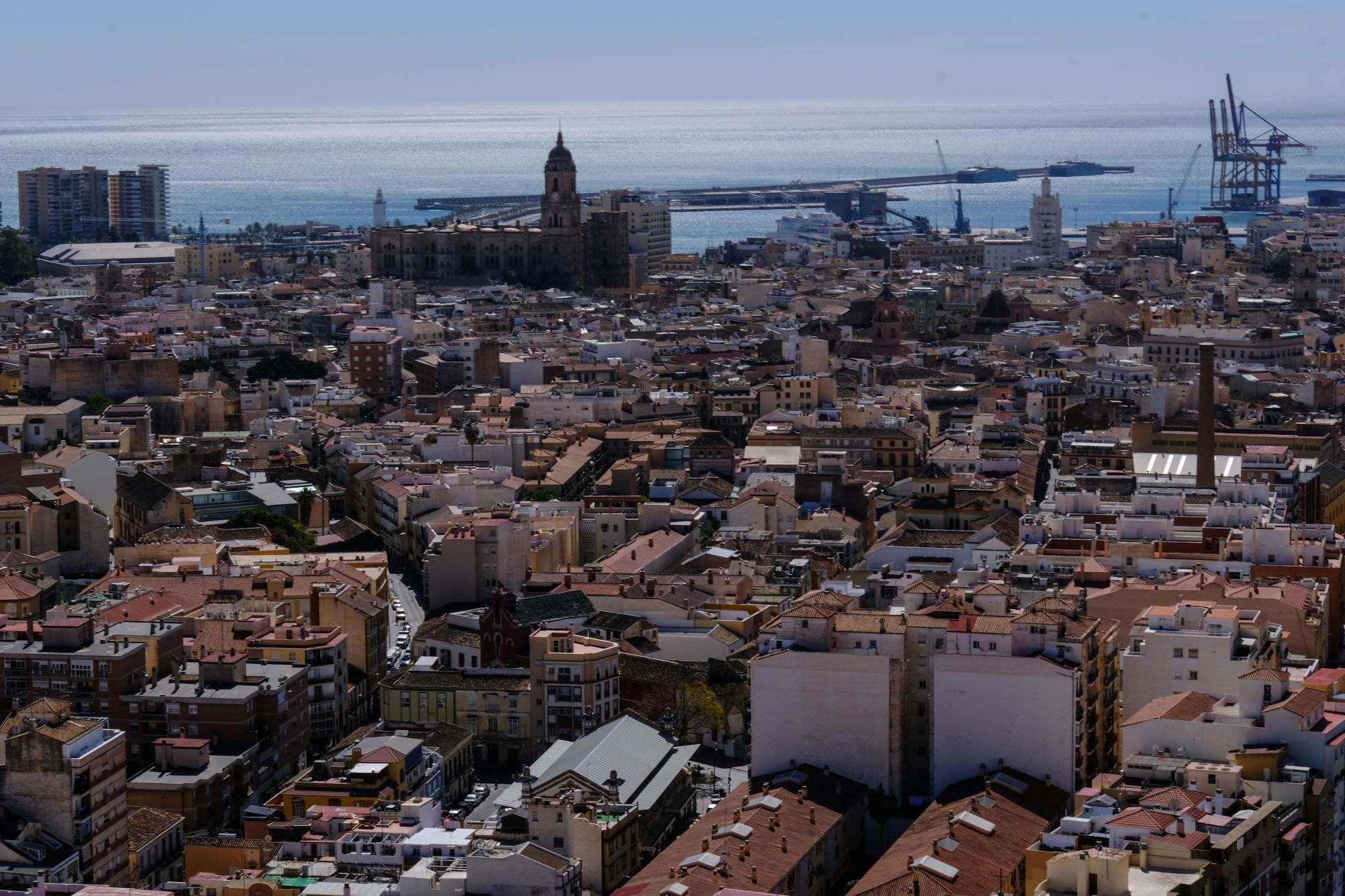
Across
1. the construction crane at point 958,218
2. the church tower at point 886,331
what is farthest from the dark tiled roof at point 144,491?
the construction crane at point 958,218

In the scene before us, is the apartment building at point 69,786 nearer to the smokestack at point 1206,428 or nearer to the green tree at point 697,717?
the green tree at point 697,717

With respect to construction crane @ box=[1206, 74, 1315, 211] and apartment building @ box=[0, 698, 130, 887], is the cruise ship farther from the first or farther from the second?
apartment building @ box=[0, 698, 130, 887]

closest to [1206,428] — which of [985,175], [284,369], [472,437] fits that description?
[472,437]

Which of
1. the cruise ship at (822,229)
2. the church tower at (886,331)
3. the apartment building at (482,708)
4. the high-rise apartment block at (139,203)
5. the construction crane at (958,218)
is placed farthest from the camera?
the construction crane at (958,218)

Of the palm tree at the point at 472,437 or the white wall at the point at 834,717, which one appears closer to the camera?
the white wall at the point at 834,717

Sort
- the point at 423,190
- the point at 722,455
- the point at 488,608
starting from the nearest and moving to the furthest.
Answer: the point at 488,608
the point at 722,455
the point at 423,190

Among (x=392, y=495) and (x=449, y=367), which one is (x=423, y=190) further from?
(x=392, y=495)

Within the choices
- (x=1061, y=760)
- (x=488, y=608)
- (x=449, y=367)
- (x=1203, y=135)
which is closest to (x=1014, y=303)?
(x=449, y=367)
